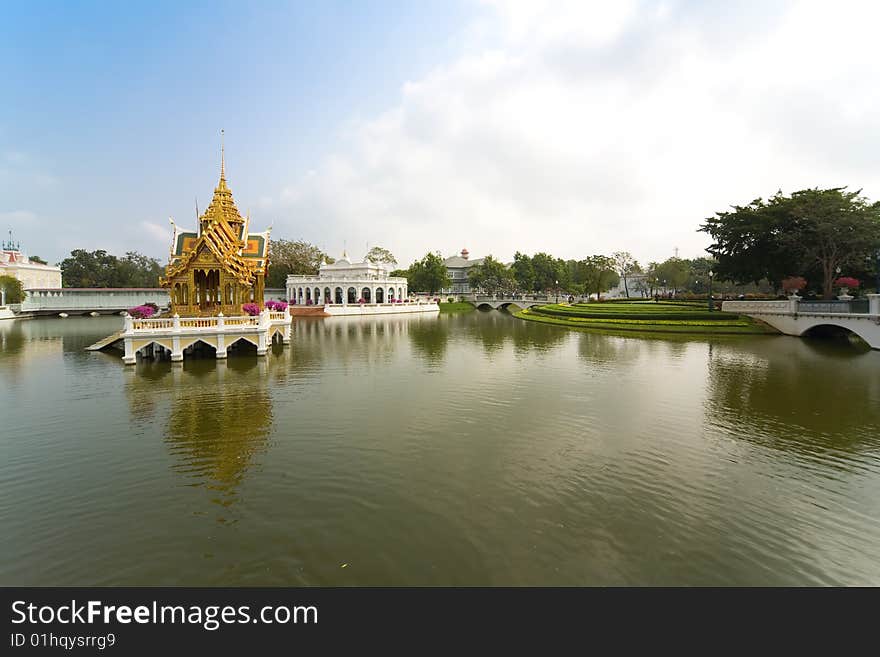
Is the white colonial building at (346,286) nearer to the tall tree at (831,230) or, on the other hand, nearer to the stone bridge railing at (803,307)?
the stone bridge railing at (803,307)

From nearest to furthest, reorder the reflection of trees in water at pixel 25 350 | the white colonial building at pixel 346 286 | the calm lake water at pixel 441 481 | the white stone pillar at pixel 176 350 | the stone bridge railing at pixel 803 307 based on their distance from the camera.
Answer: the calm lake water at pixel 441 481
the reflection of trees in water at pixel 25 350
the white stone pillar at pixel 176 350
the stone bridge railing at pixel 803 307
the white colonial building at pixel 346 286

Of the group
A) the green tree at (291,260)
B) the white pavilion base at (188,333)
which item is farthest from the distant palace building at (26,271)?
the white pavilion base at (188,333)

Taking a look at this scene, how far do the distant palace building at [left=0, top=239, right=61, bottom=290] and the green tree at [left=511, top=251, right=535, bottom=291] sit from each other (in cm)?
9617

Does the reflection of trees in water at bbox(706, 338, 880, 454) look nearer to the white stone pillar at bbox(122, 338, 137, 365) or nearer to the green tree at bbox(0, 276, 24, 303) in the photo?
the white stone pillar at bbox(122, 338, 137, 365)

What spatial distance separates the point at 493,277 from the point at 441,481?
90560 millimetres

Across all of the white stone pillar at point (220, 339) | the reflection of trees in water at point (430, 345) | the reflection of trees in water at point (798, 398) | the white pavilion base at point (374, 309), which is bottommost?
the reflection of trees in water at point (798, 398)

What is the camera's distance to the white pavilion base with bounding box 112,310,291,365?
69.0 ft

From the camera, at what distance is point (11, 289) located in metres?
64.4

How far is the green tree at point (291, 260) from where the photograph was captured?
88.6 meters

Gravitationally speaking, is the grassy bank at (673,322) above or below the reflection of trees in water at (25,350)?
above

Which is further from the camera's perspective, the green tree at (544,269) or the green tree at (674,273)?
the green tree at (544,269)

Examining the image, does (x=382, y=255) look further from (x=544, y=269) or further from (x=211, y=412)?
(x=211, y=412)

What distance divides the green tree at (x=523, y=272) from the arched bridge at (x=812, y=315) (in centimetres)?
6213
